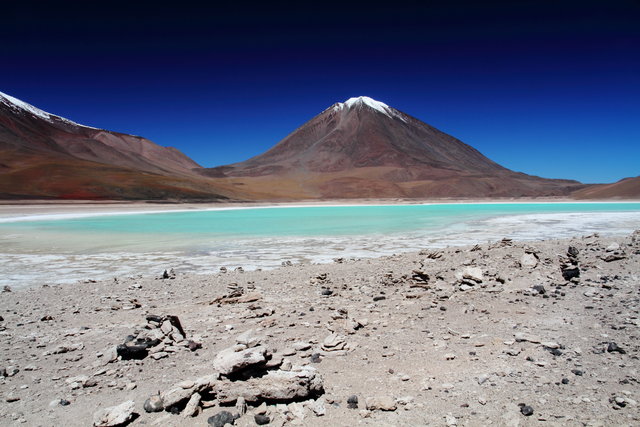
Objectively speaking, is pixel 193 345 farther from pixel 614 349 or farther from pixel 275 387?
pixel 614 349

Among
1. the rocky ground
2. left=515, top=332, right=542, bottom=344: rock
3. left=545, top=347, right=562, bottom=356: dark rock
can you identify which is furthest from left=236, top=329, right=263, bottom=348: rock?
left=545, top=347, right=562, bottom=356: dark rock

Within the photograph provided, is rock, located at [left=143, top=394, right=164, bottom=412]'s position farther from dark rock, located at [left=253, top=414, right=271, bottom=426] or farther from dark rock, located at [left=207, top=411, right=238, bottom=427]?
dark rock, located at [left=253, top=414, right=271, bottom=426]

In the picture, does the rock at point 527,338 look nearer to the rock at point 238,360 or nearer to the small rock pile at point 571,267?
the rock at point 238,360

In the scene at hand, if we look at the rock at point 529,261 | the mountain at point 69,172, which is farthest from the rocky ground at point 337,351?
the mountain at point 69,172

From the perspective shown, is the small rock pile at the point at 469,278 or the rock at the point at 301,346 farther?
the small rock pile at the point at 469,278

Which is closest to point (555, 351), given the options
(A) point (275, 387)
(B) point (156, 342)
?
(A) point (275, 387)
